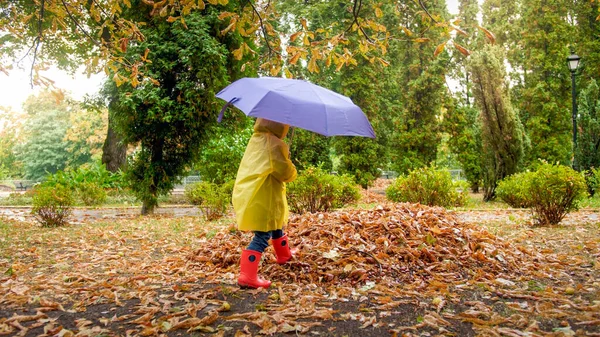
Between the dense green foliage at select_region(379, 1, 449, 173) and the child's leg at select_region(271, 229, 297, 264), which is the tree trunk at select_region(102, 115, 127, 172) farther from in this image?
the child's leg at select_region(271, 229, 297, 264)

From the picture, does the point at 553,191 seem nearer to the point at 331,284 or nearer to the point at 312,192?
the point at 312,192

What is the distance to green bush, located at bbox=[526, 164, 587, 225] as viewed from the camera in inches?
309

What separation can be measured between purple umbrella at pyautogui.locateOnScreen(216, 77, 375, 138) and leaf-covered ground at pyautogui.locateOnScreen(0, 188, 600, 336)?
1.49m

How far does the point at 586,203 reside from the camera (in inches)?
537

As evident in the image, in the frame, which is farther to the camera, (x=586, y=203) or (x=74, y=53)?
(x=74, y=53)

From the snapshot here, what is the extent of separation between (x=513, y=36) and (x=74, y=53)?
2429cm

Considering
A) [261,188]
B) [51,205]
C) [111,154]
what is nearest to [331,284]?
[261,188]

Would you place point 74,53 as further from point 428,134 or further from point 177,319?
point 177,319

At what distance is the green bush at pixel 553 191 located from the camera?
7859 millimetres

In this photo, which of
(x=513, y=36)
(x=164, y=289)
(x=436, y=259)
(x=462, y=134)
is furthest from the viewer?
(x=513, y=36)

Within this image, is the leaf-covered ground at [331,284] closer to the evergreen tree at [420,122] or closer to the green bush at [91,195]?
the green bush at [91,195]

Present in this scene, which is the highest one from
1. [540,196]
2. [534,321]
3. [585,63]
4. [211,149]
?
[585,63]

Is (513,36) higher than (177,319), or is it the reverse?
(513,36)

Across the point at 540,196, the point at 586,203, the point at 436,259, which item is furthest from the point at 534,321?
the point at 586,203
